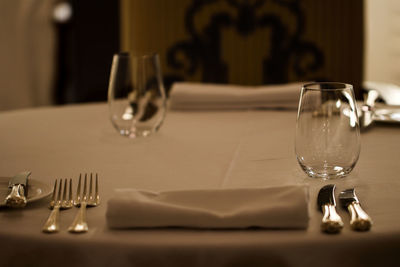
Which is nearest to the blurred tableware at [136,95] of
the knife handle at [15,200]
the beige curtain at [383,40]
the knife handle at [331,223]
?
the knife handle at [15,200]

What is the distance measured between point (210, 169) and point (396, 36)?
268 centimetres

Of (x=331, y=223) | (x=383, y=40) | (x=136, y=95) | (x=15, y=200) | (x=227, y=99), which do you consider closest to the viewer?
(x=331, y=223)

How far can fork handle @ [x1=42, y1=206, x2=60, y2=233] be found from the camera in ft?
2.33

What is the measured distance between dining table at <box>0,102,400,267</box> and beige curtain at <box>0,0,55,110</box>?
6.22 ft

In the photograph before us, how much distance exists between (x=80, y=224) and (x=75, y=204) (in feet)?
0.30

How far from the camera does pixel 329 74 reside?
2381 mm

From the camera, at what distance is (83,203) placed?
2.54 feet

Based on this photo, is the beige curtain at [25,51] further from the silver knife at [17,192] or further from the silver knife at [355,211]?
the silver knife at [355,211]

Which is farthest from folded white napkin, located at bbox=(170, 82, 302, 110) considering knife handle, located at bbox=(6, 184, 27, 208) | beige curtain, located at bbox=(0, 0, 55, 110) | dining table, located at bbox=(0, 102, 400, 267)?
beige curtain, located at bbox=(0, 0, 55, 110)

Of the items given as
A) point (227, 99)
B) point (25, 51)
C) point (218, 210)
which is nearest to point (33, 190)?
point (218, 210)

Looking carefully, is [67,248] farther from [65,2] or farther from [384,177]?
[65,2]

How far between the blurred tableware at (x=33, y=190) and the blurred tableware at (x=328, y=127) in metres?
0.37

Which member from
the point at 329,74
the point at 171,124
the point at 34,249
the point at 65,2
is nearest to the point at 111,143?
the point at 171,124

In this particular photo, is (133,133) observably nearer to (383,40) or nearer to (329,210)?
(329,210)
